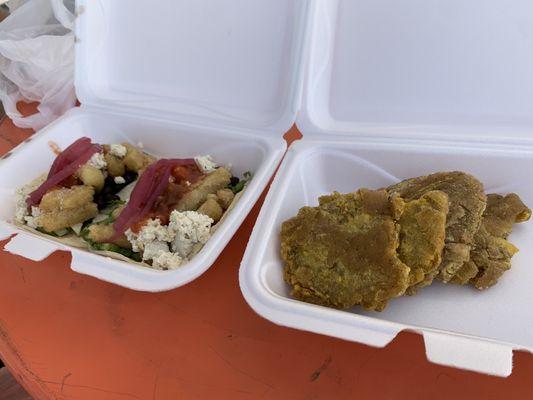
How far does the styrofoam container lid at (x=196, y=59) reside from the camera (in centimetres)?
142

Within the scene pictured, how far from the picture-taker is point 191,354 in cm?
102

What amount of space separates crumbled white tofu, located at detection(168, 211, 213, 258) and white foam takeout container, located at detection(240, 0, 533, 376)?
0.20 m

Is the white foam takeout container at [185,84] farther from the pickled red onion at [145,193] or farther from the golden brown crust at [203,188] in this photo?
the pickled red onion at [145,193]

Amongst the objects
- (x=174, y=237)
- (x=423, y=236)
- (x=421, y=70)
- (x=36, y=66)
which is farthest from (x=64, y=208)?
(x=421, y=70)

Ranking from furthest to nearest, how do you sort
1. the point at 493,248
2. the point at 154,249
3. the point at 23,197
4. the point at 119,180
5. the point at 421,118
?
1. the point at 119,180
2. the point at 23,197
3. the point at 421,118
4. the point at 154,249
5. the point at 493,248

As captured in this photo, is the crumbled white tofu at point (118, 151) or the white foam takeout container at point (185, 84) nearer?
the white foam takeout container at point (185, 84)

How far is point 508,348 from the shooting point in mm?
766

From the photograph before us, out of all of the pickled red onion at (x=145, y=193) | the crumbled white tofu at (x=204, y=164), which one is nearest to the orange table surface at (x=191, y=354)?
the pickled red onion at (x=145, y=193)

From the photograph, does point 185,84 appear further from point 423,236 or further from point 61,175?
point 423,236

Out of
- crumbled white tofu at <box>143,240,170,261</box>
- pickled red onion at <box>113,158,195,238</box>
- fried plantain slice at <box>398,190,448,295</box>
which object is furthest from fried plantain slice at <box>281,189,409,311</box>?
pickled red onion at <box>113,158,195,238</box>

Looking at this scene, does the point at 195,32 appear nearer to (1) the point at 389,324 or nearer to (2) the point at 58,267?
(2) the point at 58,267

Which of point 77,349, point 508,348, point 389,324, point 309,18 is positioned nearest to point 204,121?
point 309,18

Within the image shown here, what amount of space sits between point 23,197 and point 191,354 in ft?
2.91

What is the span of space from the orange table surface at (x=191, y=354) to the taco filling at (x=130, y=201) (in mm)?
135
